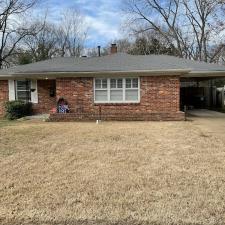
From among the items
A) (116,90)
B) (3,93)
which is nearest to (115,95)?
(116,90)

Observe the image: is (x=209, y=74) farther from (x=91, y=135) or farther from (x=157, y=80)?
(x=91, y=135)

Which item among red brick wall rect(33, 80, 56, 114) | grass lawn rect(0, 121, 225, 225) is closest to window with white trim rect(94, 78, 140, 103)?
red brick wall rect(33, 80, 56, 114)

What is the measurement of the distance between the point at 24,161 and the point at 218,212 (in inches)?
188

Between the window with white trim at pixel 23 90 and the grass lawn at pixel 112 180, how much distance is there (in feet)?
35.7

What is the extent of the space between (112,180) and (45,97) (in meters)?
16.1

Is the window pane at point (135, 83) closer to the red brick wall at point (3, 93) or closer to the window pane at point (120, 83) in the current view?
the window pane at point (120, 83)

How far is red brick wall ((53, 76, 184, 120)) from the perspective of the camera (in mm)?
19547

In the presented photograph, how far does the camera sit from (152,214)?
5.39m

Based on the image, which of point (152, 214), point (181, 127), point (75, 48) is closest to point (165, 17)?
point (75, 48)

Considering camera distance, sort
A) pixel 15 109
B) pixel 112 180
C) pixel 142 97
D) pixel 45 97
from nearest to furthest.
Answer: pixel 112 180 → pixel 142 97 → pixel 15 109 → pixel 45 97

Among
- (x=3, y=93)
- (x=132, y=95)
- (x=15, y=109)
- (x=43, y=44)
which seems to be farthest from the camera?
(x=43, y=44)

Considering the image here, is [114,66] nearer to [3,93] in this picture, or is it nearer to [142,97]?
[142,97]

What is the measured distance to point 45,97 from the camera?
22594 millimetres

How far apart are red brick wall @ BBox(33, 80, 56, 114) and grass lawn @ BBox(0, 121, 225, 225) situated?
10.4 metres
